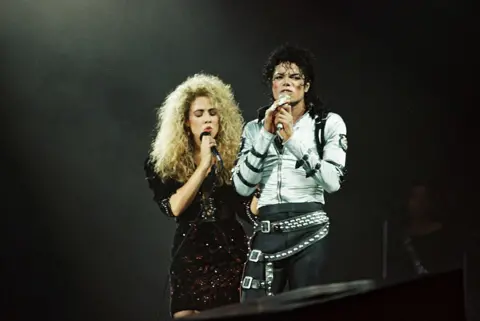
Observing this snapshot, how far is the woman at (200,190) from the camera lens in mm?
3051

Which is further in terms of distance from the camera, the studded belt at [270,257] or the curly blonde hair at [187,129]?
the curly blonde hair at [187,129]

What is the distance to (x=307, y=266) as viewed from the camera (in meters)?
2.98

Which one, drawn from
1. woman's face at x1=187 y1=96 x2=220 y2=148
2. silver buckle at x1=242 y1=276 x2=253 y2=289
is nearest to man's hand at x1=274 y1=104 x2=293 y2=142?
woman's face at x1=187 y1=96 x2=220 y2=148

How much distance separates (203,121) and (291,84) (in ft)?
1.57

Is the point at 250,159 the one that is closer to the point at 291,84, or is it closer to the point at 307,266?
the point at 291,84

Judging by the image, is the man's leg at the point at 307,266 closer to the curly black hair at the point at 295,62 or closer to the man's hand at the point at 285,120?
the man's hand at the point at 285,120

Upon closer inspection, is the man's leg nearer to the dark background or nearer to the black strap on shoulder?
the dark background

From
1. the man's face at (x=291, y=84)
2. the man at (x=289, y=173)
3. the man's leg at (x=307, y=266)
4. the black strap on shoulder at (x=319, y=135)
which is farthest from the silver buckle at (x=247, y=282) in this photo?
the man's face at (x=291, y=84)

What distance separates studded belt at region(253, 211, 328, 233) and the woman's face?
539 millimetres

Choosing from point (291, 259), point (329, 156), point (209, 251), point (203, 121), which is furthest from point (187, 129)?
point (291, 259)

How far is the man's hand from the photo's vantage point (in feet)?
10.0
